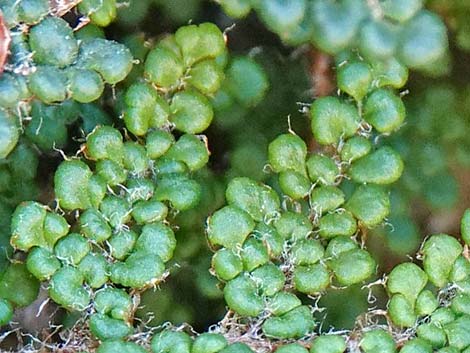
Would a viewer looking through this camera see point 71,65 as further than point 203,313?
No

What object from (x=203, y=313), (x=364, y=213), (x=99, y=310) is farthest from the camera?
(x=203, y=313)

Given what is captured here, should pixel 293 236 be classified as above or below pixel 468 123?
above

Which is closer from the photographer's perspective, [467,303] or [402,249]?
[467,303]

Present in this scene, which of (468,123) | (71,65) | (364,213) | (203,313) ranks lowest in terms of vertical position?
(203,313)

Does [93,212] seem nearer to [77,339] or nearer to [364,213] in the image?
[77,339]

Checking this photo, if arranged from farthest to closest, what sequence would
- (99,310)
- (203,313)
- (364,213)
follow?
1. (203,313)
2. (364,213)
3. (99,310)

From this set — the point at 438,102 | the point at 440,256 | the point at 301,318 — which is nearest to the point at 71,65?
the point at 301,318

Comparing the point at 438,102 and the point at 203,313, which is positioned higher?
the point at 438,102

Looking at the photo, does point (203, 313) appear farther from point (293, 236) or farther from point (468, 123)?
point (468, 123)

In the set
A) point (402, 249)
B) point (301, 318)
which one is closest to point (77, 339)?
point (301, 318)
